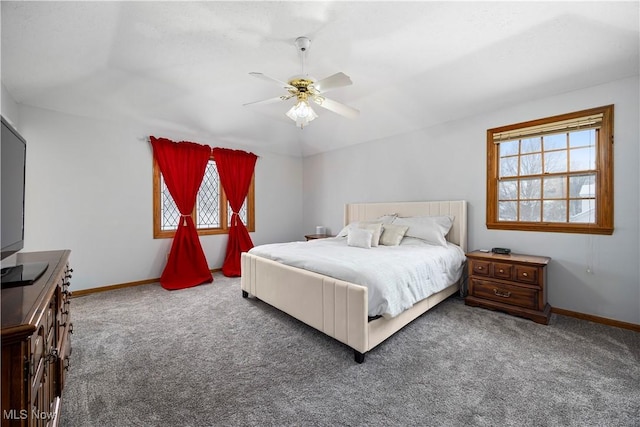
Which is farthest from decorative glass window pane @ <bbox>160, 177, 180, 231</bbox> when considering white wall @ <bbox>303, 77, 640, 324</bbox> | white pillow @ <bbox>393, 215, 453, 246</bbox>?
white pillow @ <bbox>393, 215, 453, 246</bbox>

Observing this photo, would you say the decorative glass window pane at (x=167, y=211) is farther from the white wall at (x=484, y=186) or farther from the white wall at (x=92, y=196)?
the white wall at (x=484, y=186)

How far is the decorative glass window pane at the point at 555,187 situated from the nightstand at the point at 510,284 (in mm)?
706

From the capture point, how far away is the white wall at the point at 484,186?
101 inches

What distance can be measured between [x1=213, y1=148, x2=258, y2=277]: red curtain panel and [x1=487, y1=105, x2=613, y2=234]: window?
383 centimetres

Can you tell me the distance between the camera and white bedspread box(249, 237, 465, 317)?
210 centimetres

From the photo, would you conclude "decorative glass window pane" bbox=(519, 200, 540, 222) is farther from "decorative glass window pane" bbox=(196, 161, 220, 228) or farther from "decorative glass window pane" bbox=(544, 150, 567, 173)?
"decorative glass window pane" bbox=(196, 161, 220, 228)

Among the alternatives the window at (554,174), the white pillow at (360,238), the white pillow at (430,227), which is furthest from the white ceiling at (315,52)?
the white pillow at (360,238)

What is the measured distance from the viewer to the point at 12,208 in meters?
1.33

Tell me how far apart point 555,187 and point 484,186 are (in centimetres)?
69

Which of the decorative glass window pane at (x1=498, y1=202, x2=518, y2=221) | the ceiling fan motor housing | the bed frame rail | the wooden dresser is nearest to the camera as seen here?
the wooden dresser

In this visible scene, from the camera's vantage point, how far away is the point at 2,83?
9.10ft

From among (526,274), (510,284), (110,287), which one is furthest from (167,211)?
(526,274)

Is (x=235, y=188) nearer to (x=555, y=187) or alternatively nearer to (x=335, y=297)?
(x=335, y=297)

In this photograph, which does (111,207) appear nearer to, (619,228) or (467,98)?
(467,98)
